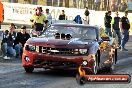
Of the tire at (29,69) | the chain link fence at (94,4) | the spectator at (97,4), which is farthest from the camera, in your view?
the spectator at (97,4)

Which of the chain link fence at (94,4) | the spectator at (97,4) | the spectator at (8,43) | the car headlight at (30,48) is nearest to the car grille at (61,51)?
the car headlight at (30,48)

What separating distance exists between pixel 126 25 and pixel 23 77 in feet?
40.4

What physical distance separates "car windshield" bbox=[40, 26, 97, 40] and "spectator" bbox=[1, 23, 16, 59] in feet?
11.4

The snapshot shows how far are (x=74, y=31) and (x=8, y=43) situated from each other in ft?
14.0

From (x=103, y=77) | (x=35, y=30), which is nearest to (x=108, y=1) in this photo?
(x=35, y=30)

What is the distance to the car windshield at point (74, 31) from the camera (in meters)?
11.6

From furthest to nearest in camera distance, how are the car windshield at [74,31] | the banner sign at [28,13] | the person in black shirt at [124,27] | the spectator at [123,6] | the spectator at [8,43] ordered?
the spectator at [123,6]
the banner sign at [28,13]
the person in black shirt at [124,27]
the spectator at [8,43]
the car windshield at [74,31]

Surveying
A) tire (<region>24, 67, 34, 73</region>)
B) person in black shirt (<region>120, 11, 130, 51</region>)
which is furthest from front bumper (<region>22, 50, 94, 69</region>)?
person in black shirt (<region>120, 11, 130, 51</region>)

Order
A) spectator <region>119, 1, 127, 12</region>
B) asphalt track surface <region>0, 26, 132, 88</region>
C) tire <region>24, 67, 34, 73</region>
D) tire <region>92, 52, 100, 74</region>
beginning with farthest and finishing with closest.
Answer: spectator <region>119, 1, 127, 12</region> → tire <region>24, 67, 34, 73</region> → tire <region>92, 52, 100, 74</region> → asphalt track surface <region>0, 26, 132, 88</region>

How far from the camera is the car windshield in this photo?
11.6 m

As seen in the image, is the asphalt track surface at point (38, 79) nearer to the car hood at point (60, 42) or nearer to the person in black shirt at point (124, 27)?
the car hood at point (60, 42)

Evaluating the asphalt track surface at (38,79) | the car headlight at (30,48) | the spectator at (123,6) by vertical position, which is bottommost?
the asphalt track surface at (38,79)

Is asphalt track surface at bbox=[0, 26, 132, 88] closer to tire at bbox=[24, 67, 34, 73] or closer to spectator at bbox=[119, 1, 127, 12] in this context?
tire at bbox=[24, 67, 34, 73]

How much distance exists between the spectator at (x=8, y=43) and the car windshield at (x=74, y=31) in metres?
3.48
